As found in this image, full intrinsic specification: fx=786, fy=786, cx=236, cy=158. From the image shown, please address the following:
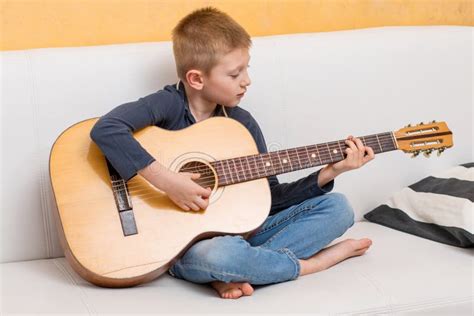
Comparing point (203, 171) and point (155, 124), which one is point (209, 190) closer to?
point (203, 171)

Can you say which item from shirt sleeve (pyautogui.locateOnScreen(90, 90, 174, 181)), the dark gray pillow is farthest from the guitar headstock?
shirt sleeve (pyautogui.locateOnScreen(90, 90, 174, 181))

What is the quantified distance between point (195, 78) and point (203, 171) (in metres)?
0.25

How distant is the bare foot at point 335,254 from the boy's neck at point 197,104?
436 mm

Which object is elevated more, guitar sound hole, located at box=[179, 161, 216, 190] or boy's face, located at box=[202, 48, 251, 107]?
boy's face, located at box=[202, 48, 251, 107]

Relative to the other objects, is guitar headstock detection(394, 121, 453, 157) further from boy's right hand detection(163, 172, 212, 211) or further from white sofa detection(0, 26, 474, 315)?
boy's right hand detection(163, 172, 212, 211)

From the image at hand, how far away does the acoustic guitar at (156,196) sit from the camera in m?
1.66

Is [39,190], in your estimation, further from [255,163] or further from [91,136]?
[255,163]

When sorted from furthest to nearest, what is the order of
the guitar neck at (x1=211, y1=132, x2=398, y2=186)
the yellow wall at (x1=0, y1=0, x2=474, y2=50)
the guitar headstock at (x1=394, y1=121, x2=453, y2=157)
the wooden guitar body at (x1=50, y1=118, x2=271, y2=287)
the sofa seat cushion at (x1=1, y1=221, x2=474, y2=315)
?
the yellow wall at (x1=0, y1=0, x2=474, y2=50) → the guitar headstock at (x1=394, y1=121, x2=453, y2=157) → the guitar neck at (x1=211, y1=132, x2=398, y2=186) → the wooden guitar body at (x1=50, y1=118, x2=271, y2=287) → the sofa seat cushion at (x1=1, y1=221, x2=474, y2=315)

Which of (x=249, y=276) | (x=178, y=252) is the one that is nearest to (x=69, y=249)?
(x=178, y=252)

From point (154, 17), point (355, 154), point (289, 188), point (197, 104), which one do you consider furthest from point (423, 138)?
point (154, 17)

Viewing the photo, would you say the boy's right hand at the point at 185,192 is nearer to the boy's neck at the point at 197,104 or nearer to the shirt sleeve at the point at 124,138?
the shirt sleeve at the point at 124,138

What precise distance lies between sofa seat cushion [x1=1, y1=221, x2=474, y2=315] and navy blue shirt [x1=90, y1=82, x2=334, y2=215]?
0.22 m

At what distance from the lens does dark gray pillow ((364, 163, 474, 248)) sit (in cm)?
189

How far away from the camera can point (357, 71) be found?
217cm
